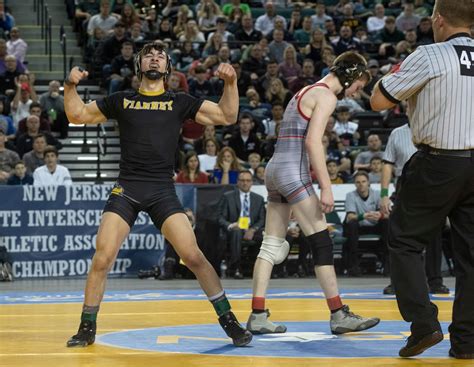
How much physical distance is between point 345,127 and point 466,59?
11.8 m

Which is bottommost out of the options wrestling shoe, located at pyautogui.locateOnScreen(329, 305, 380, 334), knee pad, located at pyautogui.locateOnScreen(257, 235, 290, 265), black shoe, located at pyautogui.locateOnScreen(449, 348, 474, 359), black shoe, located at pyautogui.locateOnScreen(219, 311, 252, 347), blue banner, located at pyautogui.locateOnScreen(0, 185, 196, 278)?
blue banner, located at pyautogui.locateOnScreen(0, 185, 196, 278)

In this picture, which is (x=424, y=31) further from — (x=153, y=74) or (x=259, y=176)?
(x=153, y=74)

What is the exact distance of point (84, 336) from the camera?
7.00 metres

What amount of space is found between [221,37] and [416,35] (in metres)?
4.18

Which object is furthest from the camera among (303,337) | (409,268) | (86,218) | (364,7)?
(364,7)

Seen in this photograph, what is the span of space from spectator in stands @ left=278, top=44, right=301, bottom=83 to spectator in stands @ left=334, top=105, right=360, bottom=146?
1.82 metres

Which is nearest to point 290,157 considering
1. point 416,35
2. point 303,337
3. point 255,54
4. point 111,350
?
point 303,337

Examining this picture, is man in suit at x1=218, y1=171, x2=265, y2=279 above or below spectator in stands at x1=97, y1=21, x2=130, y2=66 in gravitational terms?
below

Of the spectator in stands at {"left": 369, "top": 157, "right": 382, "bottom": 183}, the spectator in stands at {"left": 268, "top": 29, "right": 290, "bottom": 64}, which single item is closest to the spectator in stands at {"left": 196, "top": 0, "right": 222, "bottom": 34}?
the spectator in stands at {"left": 268, "top": 29, "right": 290, "bottom": 64}

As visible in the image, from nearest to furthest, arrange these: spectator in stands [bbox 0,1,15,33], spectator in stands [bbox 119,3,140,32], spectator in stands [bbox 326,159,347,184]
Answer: spectator in stands [bbox 326,159,347,184] < spectator in stands [bbox 119,3,140,32] < spectator in stands [bbox 0,1,15,33]

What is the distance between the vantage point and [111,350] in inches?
266

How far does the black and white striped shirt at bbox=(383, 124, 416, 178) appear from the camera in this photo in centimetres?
1062

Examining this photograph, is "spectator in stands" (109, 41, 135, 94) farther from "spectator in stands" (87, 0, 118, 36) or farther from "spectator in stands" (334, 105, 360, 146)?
"spectator in stands" (334, 105, 360, 146)

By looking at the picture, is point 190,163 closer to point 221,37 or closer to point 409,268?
point 221,37
